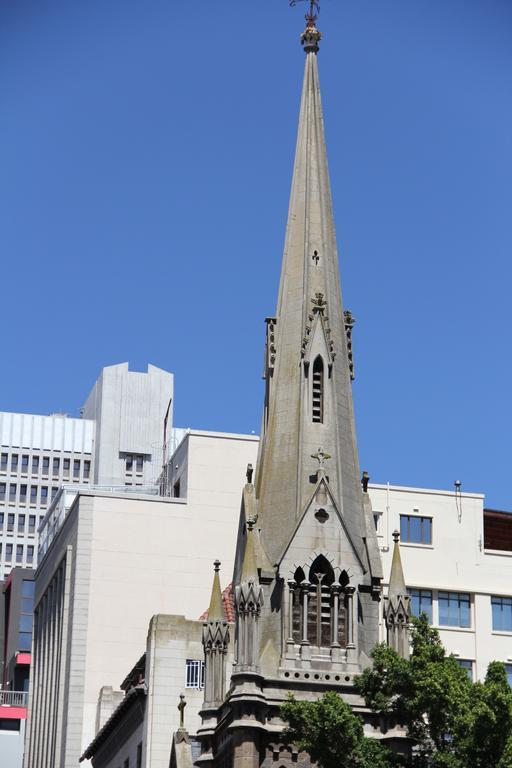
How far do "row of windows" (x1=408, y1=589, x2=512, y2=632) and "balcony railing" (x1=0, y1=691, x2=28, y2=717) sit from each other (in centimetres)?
4569

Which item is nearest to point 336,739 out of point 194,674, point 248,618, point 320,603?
point 248,618

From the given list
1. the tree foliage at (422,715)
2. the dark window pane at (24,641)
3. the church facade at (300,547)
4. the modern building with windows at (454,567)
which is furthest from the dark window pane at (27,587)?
the tree foliage at (422,715)

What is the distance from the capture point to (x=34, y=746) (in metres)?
134

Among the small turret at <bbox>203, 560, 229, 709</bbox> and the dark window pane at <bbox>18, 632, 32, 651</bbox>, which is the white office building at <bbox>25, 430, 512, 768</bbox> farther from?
the dark window pane at <bbox>18, 632, 32, 651</bbox>

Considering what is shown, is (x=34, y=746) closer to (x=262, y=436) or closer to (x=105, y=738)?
(x=105, y=738)

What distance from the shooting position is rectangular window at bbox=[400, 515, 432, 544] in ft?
378

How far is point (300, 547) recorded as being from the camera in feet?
258

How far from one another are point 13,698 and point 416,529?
161 ft

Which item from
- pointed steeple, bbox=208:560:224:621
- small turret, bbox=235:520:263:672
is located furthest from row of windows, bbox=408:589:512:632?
small turret, bbox=235:520:263:672

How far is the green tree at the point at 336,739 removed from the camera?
6750cm

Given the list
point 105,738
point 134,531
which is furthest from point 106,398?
point 105,738

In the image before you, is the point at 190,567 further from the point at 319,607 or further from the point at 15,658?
the point at 15,658

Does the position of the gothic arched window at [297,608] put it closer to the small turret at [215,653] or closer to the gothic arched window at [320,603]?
the gothic arched window at [320,603]

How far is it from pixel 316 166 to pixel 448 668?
28.8m
